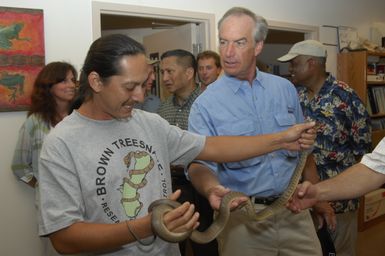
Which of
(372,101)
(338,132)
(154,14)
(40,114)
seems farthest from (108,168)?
(372,101)

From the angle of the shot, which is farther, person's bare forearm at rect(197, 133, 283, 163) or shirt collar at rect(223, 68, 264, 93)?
shirt collar at rect(223, 68, 264, 93)

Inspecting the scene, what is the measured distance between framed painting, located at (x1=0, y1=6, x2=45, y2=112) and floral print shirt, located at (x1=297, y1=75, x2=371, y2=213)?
219 centimetres

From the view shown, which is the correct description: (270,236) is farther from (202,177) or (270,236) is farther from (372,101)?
(372,101)

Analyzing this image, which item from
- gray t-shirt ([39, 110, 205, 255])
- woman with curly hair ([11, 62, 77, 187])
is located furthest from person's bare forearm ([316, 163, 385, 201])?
woman with curly hair ([11, 62, 77, 187])

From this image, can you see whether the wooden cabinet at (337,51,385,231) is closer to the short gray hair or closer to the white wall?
the white wall

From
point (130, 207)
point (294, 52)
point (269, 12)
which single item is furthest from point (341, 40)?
point (130, 207)

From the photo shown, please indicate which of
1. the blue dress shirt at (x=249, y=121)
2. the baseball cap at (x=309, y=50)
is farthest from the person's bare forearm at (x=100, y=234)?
the baseball cap at (x=309, y=50)

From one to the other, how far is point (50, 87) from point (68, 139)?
1.79 meters

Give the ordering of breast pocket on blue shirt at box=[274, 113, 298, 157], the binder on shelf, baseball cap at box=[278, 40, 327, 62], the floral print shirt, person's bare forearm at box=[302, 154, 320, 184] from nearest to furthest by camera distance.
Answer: breast pocket on blue shirt at box=[274, 113, 298, 157] → person's bare forearm at box=[302, 154, 320, 184] → the floral print shirt → baseball cap at box=[278, 40, 327, 62] → the binder on shelf

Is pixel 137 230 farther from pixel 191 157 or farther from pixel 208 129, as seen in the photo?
pixel 208 129

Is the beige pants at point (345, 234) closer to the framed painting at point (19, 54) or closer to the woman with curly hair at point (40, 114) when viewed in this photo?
the woman with curly hair at point (40, 114)

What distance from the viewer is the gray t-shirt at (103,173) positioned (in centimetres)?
125

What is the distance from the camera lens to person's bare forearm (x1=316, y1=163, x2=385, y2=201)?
67.9 inches

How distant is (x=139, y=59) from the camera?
138 centimetres
